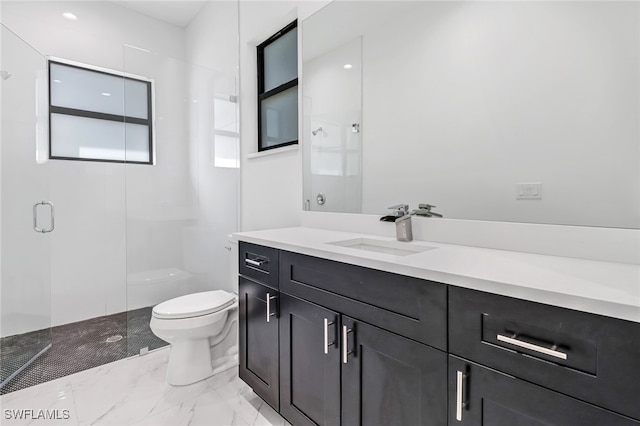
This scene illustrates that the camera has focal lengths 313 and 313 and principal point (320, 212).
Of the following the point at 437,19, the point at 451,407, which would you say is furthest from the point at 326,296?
the point at 437,19

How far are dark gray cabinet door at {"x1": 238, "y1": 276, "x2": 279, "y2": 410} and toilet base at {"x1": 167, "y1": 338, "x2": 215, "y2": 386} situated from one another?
0.35 m

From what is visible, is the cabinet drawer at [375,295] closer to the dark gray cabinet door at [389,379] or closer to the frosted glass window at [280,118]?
the dark gray cabinet door at [389,379]

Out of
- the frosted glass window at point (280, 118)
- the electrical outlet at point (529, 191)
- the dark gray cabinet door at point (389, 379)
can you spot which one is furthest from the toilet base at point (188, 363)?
the electrical outlet at point (529, 191)

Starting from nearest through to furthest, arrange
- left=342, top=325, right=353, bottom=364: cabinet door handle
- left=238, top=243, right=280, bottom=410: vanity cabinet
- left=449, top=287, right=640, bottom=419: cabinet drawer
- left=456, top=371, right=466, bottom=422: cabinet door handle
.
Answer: left=449, top=287, right=640, bottom=419: cabinet drawer → left=456, top=371, right=466, bottom=422: cabinet door handle → left=342, top=325, right=353, bottom=364: cabinet door handle → left=238, top=243, right=280, bottom=410: vanity cabinet

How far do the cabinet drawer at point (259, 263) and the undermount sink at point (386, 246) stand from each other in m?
0.30

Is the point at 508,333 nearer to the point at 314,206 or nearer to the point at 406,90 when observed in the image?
the point at 406,90

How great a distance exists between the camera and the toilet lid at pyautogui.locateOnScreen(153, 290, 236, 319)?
1778 mm

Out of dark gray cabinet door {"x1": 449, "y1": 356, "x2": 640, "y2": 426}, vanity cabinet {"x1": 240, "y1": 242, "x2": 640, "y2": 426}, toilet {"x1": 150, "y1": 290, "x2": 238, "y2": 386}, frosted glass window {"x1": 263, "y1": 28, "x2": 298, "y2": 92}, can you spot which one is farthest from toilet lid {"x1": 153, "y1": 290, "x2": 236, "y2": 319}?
frosted glass window {"x1": 263, "y1": 28, "x2": 298, "y2": 92}

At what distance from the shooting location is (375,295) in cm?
101

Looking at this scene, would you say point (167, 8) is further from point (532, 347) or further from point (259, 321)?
point (532, 347)

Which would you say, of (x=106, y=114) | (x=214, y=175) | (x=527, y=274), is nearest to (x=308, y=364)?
(x=527, y=274)

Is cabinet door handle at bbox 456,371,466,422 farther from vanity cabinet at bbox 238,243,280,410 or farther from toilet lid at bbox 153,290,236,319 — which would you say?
toilet lid at bbox 153,290,236,319

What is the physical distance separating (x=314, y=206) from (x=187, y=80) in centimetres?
153

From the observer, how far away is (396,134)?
154 centimetres
